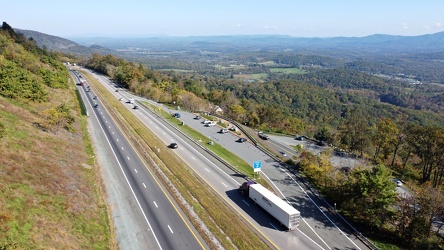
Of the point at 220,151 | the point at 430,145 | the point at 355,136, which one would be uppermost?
the point at 430,145

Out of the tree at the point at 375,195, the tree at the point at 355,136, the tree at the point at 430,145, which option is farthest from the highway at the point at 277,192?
the tree at the point at 430,145

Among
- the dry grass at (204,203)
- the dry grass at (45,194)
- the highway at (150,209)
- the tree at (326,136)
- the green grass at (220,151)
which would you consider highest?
the dry grass at (45,194)

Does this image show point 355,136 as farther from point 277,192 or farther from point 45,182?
point 45,182

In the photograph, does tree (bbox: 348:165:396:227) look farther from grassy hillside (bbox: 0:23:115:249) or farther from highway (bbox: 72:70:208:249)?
grassy hillside (bbox: 0:23:115:249)

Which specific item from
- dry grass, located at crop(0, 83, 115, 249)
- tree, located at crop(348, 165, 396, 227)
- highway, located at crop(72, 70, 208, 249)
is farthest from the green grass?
dry grass, located at crop(0, 83, 115, 249)

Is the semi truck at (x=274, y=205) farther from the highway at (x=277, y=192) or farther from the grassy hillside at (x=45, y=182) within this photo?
A: the grassy hillside at (x=45, y=182)

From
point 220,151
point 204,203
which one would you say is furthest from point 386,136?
point 204,203

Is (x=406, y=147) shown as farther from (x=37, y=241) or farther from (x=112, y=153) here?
(x=37, y=241)
